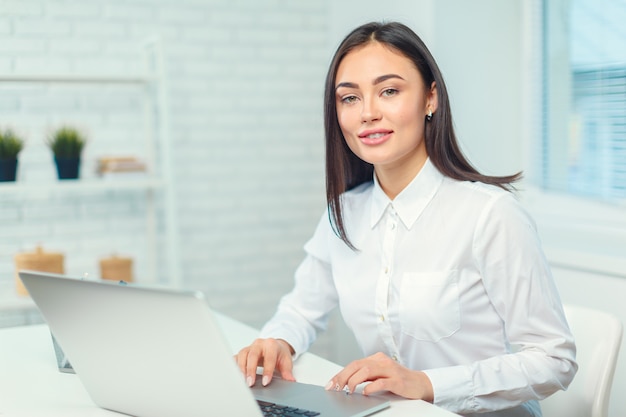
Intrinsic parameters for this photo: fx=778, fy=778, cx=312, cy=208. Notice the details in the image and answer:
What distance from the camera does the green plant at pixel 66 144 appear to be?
2973mm

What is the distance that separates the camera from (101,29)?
3.30 meters

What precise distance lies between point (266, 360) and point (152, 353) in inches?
16.7

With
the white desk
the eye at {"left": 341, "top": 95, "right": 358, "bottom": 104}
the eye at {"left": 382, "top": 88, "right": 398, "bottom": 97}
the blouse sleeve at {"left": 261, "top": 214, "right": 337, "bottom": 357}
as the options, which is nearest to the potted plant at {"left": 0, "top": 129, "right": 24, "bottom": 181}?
the white desk

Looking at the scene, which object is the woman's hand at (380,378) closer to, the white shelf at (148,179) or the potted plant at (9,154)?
the white shelf at (148,179)

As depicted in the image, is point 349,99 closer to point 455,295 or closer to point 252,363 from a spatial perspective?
point 455,295

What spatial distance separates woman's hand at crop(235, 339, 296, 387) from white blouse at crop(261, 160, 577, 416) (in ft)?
0.42

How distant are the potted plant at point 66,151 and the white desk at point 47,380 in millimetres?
1206

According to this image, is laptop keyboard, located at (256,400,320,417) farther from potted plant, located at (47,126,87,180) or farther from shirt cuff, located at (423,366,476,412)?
potted plant, located at (47,126,87,180)

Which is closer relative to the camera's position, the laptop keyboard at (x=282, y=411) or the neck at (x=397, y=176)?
the laptop keyboard at (x=282, y=411)

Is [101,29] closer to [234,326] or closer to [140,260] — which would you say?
[140,260]

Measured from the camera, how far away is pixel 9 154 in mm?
2889

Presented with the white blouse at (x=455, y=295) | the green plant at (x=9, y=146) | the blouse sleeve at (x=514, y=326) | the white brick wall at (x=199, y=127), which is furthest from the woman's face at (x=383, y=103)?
the white brick wall at (x=199, y=127)

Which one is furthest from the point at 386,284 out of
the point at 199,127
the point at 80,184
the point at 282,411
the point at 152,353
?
the point at 199,127

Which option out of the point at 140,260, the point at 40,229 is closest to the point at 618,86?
the point at 140,260
